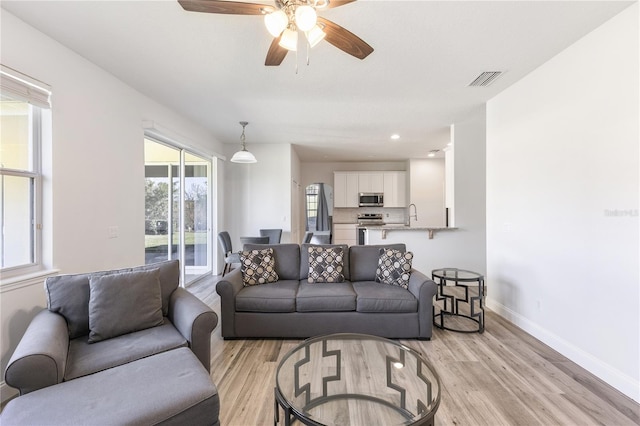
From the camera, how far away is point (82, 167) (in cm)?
A: 256

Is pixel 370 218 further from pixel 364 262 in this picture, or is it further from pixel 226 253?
pixel 364 262

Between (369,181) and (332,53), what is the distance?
560 centimetres

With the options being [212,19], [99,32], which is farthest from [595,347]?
[99,32]

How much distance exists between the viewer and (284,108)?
12.5ft

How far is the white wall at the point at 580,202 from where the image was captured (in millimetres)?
2014

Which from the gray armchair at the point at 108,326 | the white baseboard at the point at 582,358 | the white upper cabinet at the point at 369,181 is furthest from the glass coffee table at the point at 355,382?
the white upper cabinet at the point at 369,181

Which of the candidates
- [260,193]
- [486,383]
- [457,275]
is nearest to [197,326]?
[486,383]

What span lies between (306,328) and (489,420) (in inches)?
64.1

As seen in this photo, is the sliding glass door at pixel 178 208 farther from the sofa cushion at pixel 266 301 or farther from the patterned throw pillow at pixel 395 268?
the patterned throw pillow at pixel 395 268

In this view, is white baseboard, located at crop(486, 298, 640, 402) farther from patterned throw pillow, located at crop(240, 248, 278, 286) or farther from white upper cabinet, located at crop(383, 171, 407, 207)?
white upper cabinet, located at crop(383, 171, 407, 207)

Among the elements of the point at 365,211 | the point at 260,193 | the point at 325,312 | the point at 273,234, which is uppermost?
the point at 260,193

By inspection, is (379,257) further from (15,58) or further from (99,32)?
(15,58)

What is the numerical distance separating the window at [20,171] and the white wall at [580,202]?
4.42 metres

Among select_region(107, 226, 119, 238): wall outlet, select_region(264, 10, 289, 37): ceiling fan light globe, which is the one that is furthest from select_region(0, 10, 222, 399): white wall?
select_region(264, 10, 289, 37): ceiling fan light globe
